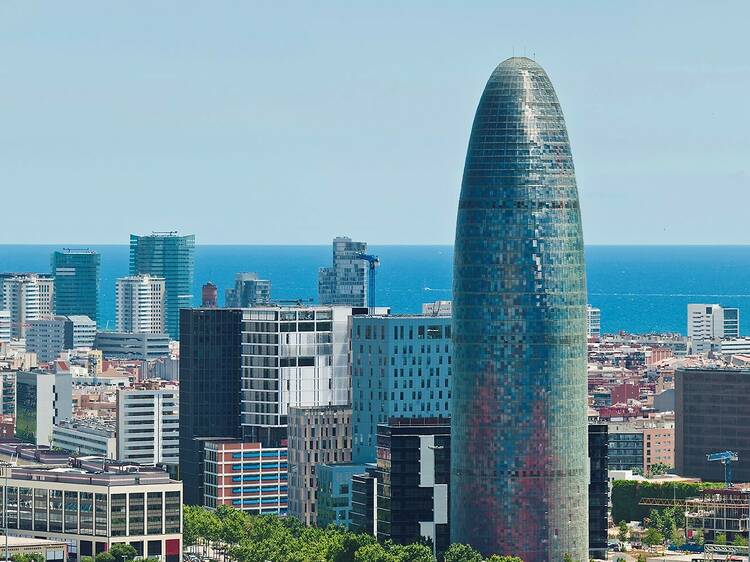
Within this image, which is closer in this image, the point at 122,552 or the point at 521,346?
the point at 122,552

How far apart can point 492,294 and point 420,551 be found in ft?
68.8

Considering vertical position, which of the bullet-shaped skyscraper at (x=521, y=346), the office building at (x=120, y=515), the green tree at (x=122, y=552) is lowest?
the green tree at (x=122, y=552)

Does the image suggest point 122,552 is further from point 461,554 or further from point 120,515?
point 461,554

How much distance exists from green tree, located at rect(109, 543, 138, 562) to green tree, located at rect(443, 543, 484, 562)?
72.6 ft

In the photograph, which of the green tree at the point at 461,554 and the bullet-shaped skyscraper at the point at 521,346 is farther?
the bullet-shaped skyscraper at the point at 521,346

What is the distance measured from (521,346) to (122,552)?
32463 mm

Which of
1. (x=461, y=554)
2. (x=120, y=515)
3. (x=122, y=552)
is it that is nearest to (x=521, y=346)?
(x=461, y=554)

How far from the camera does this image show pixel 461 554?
624ft

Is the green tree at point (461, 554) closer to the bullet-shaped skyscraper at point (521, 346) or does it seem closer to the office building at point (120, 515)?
the bullet-shaped skyscraper at point (521, 346)

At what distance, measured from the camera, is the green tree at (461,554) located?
18962 centimetres

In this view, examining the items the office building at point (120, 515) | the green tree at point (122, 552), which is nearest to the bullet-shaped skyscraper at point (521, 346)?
the office building at point (120, 515)

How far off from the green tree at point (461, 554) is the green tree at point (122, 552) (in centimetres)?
2214

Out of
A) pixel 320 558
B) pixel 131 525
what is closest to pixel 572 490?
pixel 320 558

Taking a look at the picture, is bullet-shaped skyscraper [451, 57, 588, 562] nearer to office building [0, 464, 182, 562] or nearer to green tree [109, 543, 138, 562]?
office building [0, 464, 182, 562]
